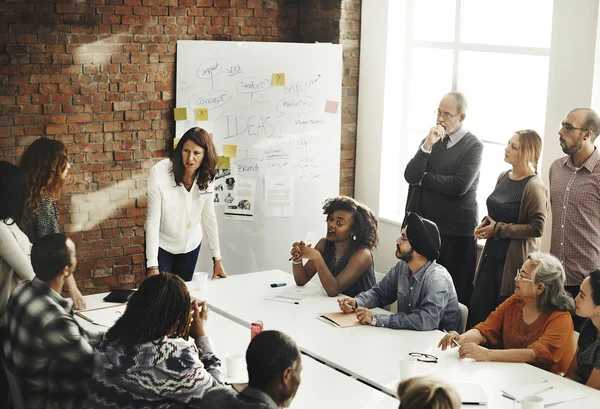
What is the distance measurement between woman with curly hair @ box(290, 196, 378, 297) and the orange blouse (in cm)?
93

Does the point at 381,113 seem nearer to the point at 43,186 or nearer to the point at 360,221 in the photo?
the point at 360,221

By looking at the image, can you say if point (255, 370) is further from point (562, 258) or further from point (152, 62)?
point (152, 62)

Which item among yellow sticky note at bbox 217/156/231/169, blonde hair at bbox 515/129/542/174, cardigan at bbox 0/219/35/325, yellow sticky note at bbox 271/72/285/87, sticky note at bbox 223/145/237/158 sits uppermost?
yellow sticky note at bbox 271/72/285/87

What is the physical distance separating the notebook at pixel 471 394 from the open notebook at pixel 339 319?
90 centimetres

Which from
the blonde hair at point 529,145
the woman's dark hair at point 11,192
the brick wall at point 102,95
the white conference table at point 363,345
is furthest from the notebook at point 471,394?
the brick wall at point 102,95

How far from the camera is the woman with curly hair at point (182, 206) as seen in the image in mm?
5094

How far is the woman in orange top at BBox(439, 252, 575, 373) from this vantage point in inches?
147

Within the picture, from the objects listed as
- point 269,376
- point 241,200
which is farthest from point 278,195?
point 269,376

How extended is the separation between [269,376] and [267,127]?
4150mm

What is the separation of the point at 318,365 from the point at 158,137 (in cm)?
339

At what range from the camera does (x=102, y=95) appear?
6.26m

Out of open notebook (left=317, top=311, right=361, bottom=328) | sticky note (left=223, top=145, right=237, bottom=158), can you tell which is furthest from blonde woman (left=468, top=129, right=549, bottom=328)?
sticky note (left=223, top=145, right=237, bottom=158)

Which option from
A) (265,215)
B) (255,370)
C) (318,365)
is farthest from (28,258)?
(265,215)

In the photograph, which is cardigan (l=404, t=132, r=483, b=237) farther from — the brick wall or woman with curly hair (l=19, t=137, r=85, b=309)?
woman with curly hair (l=19, t=137, r=85, b=309)
